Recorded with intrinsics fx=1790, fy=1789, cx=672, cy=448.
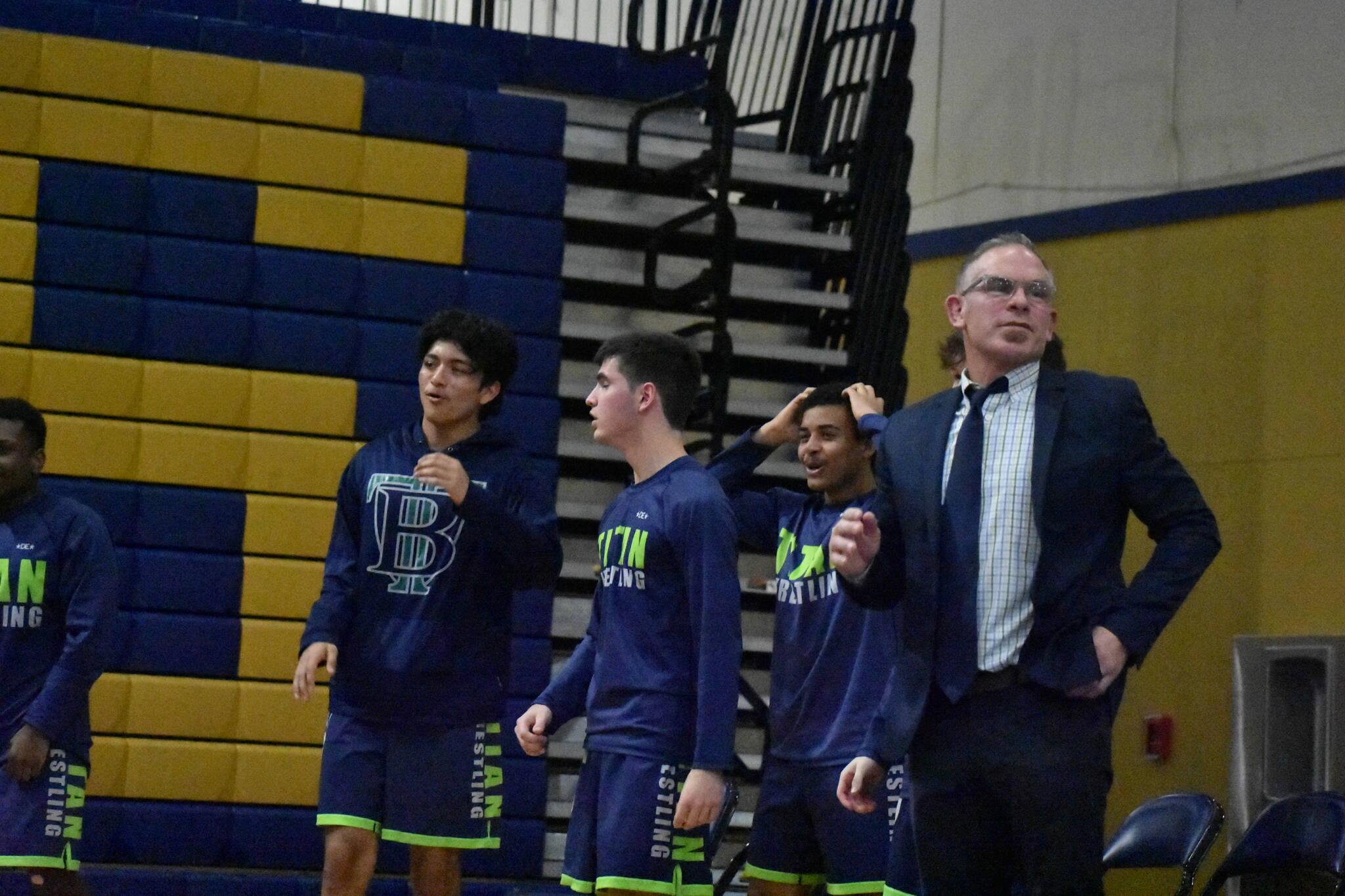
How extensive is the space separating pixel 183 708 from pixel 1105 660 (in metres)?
4.20

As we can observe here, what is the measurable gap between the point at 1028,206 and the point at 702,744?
5141 mm

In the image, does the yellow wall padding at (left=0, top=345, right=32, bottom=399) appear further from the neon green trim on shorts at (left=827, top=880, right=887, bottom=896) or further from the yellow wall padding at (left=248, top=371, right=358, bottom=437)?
the neon green trim on shorts at (left=827, top=880, right=887, bottom=896)

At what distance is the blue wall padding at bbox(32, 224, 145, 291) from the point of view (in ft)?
20.8

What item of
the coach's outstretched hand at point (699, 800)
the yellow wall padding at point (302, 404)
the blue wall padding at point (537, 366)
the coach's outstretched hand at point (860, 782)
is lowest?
the coach's outstretched hand at point (699, 800)

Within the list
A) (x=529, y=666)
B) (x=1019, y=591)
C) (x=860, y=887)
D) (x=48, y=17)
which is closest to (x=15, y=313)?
(x=48, y=17)

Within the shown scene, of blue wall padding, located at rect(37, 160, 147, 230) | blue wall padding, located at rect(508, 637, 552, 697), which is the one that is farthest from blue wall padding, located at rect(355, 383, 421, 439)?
blue wall padding, located at rect(37, 160, 147, 230)

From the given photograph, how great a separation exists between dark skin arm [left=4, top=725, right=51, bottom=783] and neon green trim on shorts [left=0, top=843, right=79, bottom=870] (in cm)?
21

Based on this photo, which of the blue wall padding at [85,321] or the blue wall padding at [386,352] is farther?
the blue wall padding at [386,352]

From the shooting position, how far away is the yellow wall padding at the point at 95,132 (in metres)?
6.38

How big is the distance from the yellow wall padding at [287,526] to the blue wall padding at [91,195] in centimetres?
111

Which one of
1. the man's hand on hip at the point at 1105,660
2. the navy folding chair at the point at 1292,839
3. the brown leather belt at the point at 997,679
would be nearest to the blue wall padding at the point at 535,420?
the navy folding chair at the point at 1292,839

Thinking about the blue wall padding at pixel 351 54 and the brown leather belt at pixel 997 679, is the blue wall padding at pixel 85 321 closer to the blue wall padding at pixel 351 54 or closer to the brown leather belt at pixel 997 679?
the blue wall padding at pixel 351 54

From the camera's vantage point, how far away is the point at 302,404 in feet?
21.3

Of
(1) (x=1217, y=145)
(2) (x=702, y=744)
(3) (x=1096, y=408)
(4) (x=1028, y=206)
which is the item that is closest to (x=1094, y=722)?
(3) (x=1096, y=408)
